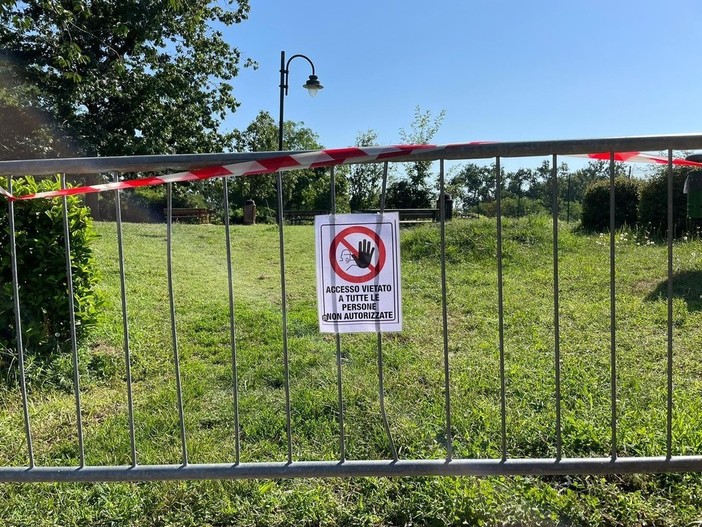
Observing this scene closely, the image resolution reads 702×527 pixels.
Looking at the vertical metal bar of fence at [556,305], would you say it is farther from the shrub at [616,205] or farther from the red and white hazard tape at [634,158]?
the shrub at [616,205]

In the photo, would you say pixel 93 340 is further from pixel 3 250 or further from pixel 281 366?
pixel 281 366

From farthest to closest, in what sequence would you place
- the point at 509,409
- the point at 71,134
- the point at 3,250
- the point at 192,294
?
the point at 71,134 → the point at 192,294 → the point at 3,250 → the point at 509,409

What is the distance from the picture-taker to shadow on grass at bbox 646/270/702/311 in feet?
17.8

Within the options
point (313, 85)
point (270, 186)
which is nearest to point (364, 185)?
point (313, 85)

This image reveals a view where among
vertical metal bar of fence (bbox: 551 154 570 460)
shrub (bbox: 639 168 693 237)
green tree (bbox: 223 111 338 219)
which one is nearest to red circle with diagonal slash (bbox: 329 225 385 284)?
vertical metal bar of fence (bbox: 551 154 570 460)

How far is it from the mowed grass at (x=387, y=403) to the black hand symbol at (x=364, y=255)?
1151 millimetres

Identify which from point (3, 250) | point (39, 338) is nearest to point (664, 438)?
point (39, 338)

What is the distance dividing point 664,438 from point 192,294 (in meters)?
5.47

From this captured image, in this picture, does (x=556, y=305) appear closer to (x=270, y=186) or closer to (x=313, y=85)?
(x=313, y=85)

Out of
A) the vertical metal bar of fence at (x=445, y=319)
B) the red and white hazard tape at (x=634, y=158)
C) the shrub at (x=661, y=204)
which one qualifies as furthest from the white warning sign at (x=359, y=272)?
the shrub at (x=661, y=204)

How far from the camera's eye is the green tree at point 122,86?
16484 mm

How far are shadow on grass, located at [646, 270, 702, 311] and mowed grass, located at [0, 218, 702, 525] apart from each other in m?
0.03

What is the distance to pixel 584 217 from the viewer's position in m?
12.6

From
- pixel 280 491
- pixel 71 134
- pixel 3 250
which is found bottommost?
pixel 280 491
